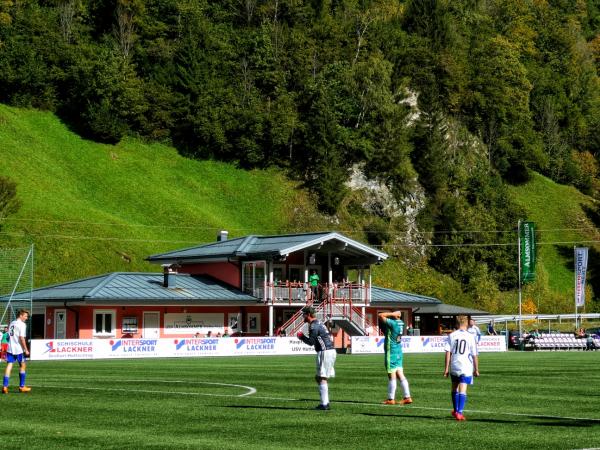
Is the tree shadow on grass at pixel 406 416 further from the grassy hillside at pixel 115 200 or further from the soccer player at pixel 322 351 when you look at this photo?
the grassy hillside at pixel 115 200

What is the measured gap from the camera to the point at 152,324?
6588 centimetres

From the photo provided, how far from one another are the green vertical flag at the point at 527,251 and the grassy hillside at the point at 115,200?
22337 millimetres

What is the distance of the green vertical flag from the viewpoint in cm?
9344

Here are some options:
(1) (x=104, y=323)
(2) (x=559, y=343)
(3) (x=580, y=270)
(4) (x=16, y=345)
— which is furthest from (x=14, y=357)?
(3) (x=580, y=270)

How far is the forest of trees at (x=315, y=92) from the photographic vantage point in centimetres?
10712

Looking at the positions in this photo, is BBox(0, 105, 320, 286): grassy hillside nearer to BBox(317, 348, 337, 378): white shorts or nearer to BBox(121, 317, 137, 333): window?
BBox(121, 317, 137, 333): window

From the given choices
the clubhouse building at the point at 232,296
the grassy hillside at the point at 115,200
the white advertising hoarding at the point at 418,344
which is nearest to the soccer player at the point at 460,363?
the white advertising hoarding at the point at 418,344

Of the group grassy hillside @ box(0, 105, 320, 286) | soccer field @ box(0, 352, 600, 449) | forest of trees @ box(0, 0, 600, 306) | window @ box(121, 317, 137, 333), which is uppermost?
forest of trees @ box(0, 0, 600, 306)

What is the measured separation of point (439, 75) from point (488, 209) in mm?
21197

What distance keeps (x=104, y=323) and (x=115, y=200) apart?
33918 millimetres

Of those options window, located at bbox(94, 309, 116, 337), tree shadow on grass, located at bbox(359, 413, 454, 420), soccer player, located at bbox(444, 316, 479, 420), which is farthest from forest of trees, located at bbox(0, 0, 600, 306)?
soccer player, located at bbox(444, 316, 479, 420)

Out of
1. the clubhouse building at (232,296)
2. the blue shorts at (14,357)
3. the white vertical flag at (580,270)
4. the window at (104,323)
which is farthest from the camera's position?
the white vertical flag at (580,270)

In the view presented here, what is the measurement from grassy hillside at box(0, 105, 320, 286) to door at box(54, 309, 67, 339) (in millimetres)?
14708

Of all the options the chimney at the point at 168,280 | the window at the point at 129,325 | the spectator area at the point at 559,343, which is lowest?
the spectator area at the point at 559,343
